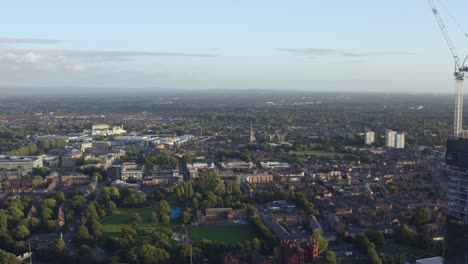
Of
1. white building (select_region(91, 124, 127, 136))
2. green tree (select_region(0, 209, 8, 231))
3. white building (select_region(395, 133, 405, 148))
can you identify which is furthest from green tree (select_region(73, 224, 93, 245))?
white building (select_region(91, 124, 127, 136))

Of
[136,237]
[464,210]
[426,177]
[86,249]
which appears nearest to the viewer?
[464,210]

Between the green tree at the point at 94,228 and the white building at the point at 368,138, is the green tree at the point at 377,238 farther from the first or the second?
the white building at the point at 368,138

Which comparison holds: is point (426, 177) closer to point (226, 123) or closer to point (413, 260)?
point (413, 260)

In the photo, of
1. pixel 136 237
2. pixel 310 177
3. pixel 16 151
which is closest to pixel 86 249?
pixel 136 237

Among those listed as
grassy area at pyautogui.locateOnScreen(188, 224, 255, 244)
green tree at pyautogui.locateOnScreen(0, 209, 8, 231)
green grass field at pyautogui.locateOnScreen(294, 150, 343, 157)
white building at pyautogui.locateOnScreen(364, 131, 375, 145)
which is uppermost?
white building at pyautogui.locateOnScreen(364, 131, 375, 145)

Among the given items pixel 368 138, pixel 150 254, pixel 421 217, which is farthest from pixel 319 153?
pixel 150 254

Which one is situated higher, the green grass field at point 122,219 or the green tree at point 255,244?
the green tree at point 255,244

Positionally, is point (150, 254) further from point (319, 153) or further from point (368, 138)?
point (368, 138)

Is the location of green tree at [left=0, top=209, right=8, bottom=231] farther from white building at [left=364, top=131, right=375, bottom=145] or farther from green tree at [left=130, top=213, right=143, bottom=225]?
white building at [left=364, top=131, right=375, bottom=145]

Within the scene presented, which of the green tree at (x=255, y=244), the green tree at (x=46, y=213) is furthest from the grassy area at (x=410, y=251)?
the green tree at (x=46, y=213)
